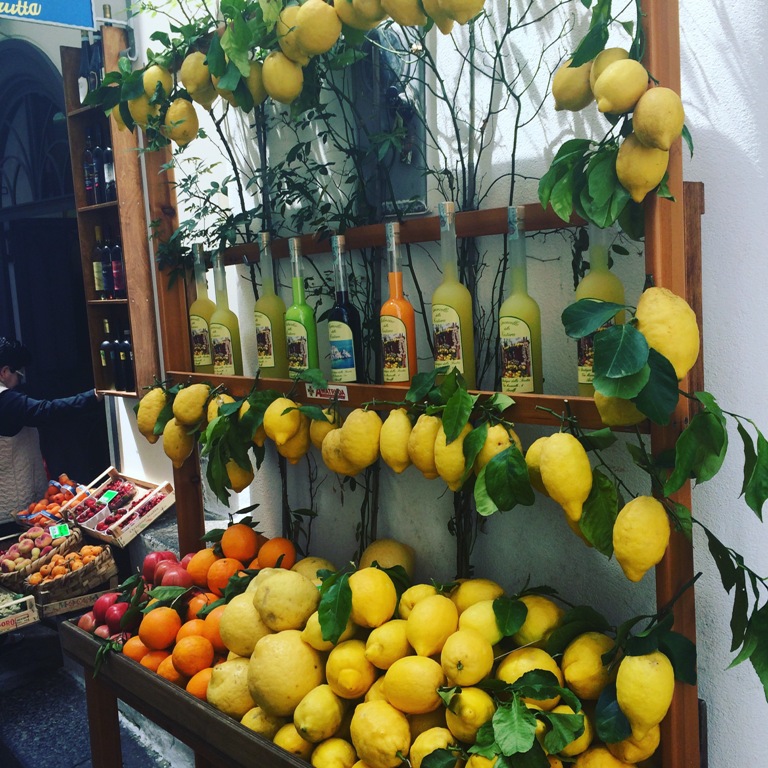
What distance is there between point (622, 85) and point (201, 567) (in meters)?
1.47

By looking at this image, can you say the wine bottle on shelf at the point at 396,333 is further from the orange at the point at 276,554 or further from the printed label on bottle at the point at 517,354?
the orange at the point at 276,554

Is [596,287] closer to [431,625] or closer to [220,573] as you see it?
[431,625]

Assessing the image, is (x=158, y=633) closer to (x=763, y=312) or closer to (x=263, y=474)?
(x=263, y=474)

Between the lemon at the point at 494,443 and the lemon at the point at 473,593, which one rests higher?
the lemon at the point at 494,443

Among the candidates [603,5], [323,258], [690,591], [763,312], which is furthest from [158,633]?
[603,5]

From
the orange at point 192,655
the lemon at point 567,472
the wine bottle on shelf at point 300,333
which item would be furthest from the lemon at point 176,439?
the lemon at point 567,472

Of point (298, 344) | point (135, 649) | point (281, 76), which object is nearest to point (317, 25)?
point (281, 76)

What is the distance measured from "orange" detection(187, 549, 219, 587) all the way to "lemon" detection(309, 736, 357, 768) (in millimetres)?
706

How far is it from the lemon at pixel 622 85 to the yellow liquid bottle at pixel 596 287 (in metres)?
0.22

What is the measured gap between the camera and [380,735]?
1.26 metres

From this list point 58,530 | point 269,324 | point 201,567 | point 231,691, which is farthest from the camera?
point 58,530

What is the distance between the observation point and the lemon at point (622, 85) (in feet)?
3.52

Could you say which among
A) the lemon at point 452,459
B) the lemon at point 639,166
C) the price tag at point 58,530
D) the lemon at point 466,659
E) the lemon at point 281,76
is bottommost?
the price tag at point 58,530

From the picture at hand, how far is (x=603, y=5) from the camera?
1.10 metres
